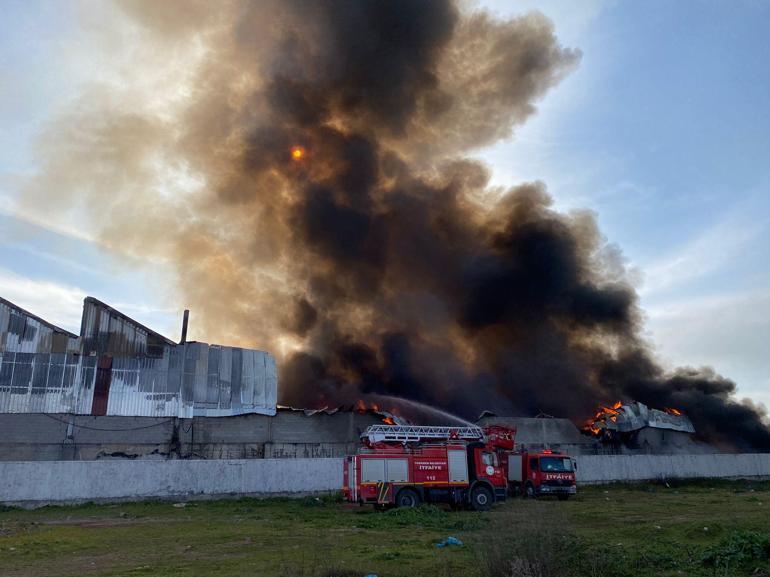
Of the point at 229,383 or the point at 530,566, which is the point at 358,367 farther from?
the point at 530,566

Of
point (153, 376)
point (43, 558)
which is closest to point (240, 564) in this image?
point (43, 558)

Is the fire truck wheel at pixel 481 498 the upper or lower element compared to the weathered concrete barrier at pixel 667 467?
lower

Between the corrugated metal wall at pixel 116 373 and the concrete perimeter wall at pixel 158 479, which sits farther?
the corrugated metal wall at pixel 116 373

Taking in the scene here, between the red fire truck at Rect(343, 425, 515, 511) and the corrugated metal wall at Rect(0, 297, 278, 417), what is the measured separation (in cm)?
1390

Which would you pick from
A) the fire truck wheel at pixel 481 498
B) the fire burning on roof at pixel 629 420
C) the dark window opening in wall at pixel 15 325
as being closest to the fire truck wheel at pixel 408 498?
the fire truck wheel at pixel 481 498

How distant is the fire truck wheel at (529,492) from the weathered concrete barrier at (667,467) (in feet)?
22.5

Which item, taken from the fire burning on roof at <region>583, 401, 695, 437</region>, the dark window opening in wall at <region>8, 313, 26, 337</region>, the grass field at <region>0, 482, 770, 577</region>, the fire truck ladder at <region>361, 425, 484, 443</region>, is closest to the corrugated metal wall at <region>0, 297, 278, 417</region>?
the dark window opening in wall at <region>8, 313, 26, 337</region>

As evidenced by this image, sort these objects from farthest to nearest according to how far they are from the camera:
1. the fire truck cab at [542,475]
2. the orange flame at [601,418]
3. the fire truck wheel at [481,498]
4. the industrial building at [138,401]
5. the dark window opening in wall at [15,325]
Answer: the orange flame at [601,418] < the dark window opening in wall at [15,325] < the industrial building at [138,401] < the fire truck cab at [542,475] < the fire truck wheel at [481,498]

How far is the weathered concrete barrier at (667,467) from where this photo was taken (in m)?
32.5

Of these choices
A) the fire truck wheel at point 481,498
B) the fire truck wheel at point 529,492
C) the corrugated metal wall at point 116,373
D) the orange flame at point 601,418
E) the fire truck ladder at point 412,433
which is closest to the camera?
the fire truck wheel at point 481,498

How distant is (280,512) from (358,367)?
84.6ft

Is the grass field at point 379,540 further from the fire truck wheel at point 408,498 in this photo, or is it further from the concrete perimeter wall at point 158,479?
the fire truck wheel at point 408,498

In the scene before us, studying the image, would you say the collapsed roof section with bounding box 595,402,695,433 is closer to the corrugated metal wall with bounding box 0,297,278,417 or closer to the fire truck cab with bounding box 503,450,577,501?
the fire truck cab with bounding box 503,450,577,501

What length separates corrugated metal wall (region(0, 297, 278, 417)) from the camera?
3025cm
